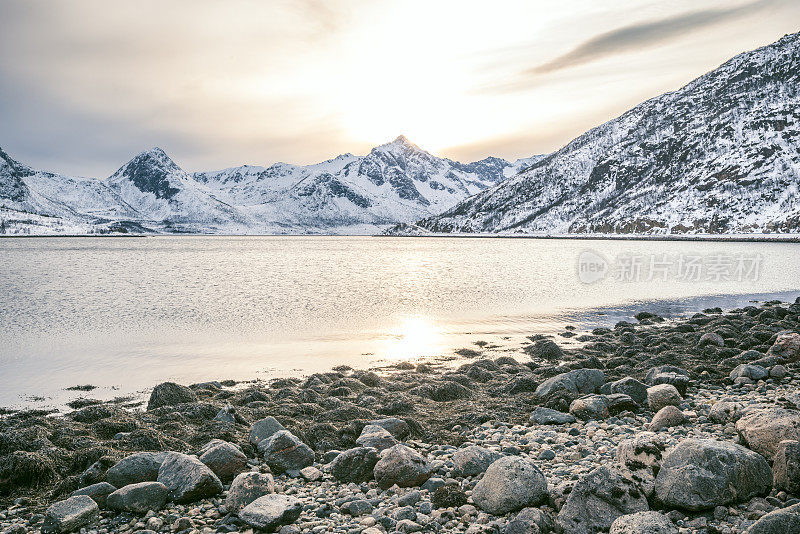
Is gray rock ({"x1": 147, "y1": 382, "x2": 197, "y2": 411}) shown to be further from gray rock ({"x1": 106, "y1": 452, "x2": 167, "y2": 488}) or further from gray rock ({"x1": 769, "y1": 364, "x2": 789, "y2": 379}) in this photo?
gray rock ({"x1": 769, "y1": 364, "x2": 789, "y2": 379})

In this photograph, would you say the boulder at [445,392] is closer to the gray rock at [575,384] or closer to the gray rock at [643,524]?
the gray rock at [575,384]

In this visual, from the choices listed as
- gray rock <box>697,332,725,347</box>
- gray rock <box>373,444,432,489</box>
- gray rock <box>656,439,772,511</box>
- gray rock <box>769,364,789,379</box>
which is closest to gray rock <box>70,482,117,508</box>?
gray rock <box>373,444,432,489</box>

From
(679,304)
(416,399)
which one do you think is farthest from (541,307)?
(416,399)

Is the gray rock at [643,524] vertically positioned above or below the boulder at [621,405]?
above

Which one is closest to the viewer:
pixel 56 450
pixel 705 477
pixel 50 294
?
pixel 705 477

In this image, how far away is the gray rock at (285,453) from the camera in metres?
10.4

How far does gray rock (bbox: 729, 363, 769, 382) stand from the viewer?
15.8m

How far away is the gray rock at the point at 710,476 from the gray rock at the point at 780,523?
40.8 inches

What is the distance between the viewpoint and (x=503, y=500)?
817 centimetres

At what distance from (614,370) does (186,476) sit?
1481 centimetres

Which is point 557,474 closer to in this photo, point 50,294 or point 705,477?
point 705,477

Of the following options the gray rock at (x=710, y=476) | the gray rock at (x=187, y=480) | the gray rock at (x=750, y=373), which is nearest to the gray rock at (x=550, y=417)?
the gray rock at (x=710, y=476)

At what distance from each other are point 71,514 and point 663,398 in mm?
13232

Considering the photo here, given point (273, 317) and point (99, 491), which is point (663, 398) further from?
point (273, 317)
